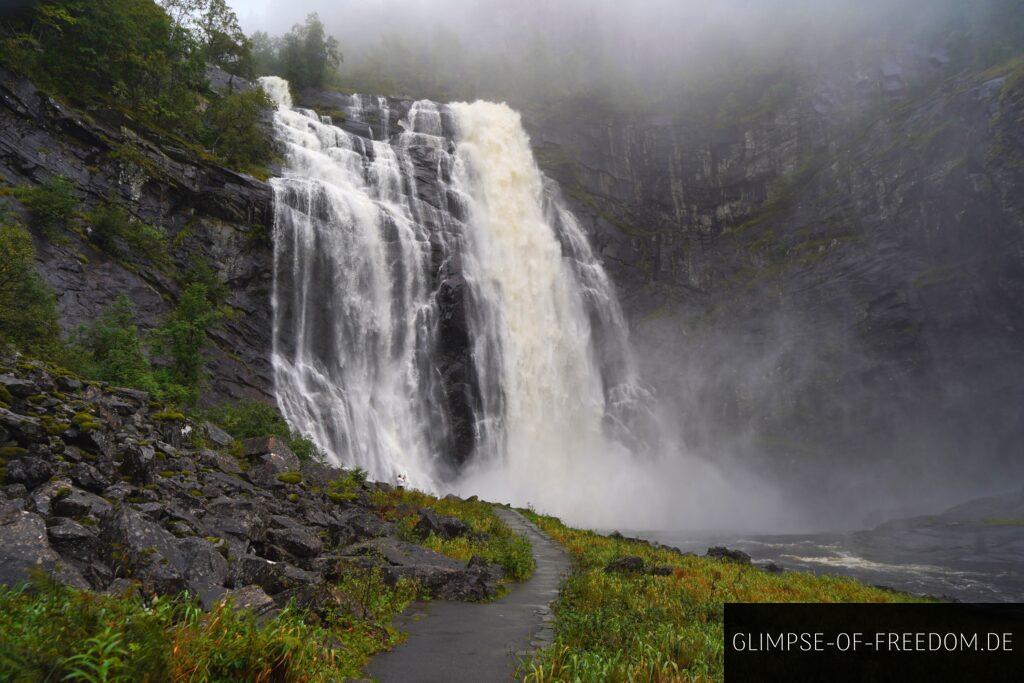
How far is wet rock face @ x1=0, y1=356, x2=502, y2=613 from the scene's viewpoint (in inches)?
231

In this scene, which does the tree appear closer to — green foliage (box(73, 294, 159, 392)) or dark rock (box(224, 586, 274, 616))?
green foliage (box(73, 294, 159, 392))

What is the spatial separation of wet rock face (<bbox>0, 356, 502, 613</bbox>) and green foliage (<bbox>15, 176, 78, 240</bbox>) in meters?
12.4

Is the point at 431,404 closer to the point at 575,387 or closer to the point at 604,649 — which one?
the point at 575,387

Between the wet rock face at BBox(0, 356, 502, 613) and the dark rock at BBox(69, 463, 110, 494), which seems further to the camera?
the dark rock at BBox(69, 463, 110, 494)

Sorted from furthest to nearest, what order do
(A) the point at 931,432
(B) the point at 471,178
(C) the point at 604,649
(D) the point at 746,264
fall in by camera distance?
(D) the point at 746,264
(B) the point at 471,178
(A) the point at 931,432
(C) the point at 604,649

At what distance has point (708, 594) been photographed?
10227 mm

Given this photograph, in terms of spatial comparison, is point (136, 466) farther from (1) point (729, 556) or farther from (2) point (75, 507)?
(1) point (729, 556)

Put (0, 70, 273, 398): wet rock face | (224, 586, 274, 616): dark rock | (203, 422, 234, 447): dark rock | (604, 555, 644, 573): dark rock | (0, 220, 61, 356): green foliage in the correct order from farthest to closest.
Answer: (0, 70, 273, 398): wet rock face < (203, 422, 234, 447): dark rock < (0, 220, 61, 356): green foliage < (604, 555, 644, 573): dark rock < (224, 586, 274, 616): dark rock

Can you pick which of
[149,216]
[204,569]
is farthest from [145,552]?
[149,216]

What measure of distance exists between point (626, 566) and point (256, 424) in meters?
13.2

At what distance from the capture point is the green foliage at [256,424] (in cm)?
1870

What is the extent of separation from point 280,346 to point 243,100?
642 inches

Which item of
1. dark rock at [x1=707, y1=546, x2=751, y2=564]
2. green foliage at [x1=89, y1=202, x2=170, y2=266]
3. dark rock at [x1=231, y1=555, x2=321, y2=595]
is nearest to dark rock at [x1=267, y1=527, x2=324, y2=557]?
dark rock at [x1=231, y1=555, x2=321, y2=595]

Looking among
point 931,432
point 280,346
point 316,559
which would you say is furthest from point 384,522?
point 931,432
